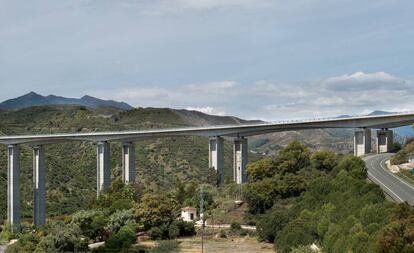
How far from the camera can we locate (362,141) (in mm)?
78375

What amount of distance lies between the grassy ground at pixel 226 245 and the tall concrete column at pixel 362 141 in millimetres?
30981

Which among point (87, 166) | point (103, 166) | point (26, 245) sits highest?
point (103, 166)

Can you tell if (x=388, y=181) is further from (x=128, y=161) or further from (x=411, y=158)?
(x=128, y=161)

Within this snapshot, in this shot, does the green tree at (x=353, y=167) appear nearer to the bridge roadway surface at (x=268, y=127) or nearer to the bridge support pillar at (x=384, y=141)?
the bridge roadway surface at (x=268, y=127)

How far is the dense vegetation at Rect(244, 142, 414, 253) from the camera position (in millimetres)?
30016

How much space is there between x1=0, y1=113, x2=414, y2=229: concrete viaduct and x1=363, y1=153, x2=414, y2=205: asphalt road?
4169 millimetres

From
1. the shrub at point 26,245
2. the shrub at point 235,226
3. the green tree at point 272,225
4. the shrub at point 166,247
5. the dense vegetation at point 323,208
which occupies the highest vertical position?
the dense vegetation at point 323,208

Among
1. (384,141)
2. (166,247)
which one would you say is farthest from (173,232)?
(384,141)

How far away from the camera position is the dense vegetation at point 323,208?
30.0 m

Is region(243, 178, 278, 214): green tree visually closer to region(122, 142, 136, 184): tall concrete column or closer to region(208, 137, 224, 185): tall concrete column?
region(208, 137, 224, 185): tall concrete column

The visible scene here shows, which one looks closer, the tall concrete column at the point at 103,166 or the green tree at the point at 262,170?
the green tree at the point at 262,170

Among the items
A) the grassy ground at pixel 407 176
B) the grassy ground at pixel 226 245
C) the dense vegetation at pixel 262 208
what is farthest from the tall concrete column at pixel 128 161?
the grassy ground at pixel 407 176

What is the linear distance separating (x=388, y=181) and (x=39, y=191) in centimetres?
4972

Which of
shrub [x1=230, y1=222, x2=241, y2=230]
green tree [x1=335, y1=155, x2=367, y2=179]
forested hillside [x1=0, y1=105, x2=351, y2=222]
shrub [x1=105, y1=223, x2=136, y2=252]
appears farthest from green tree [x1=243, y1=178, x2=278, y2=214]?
forested hillside [x1=0, y1=105, x2=351, y2=222]
